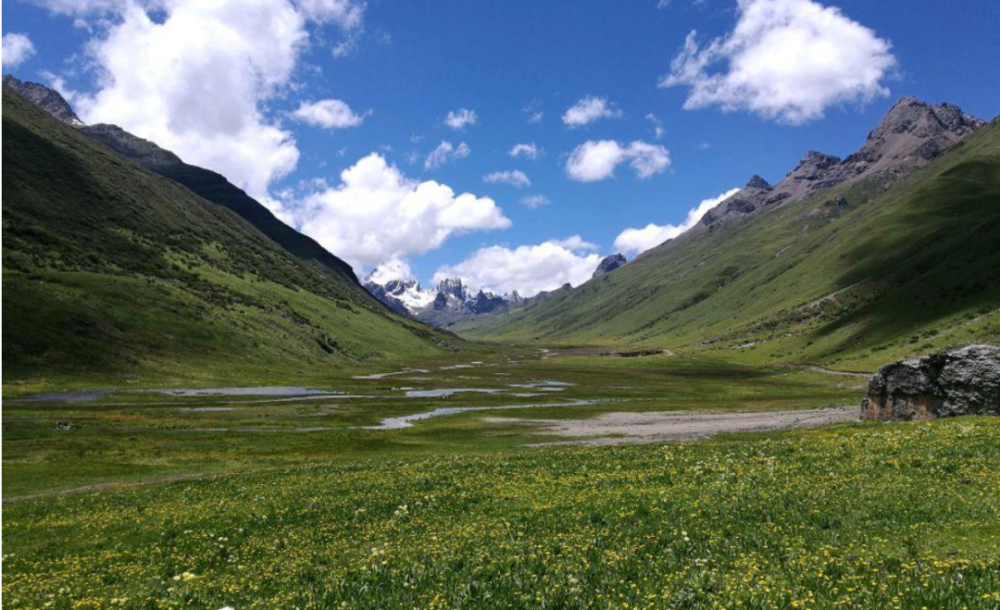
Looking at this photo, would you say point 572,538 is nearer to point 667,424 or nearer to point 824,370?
point 667,424

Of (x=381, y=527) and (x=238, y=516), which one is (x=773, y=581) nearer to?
(x=381, y=527)

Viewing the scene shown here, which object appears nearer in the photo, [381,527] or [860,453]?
[381,527]

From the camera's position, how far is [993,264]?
7106 inches

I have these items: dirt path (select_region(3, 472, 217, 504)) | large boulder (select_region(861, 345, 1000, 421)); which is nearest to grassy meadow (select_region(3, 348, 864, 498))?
dirt path (select_region(3, 472, 217, 504))

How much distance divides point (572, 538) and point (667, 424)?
188 feet

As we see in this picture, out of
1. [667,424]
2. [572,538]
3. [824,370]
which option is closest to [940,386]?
[667,424]

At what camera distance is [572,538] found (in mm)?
17250

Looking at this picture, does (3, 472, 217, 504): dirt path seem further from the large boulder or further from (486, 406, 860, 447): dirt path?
the large boulder

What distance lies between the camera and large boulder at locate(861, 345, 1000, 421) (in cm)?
4519

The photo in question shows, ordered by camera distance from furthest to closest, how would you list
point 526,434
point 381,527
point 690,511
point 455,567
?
point 526,434 < point 381,527 < point 690,511 < point 455,567

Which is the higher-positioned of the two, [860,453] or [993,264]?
[993,264]

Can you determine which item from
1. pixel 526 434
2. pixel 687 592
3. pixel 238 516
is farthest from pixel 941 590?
pixel 526 434

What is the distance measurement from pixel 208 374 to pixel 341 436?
95569mm

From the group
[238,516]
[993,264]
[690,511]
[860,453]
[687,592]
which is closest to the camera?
[687,592]
